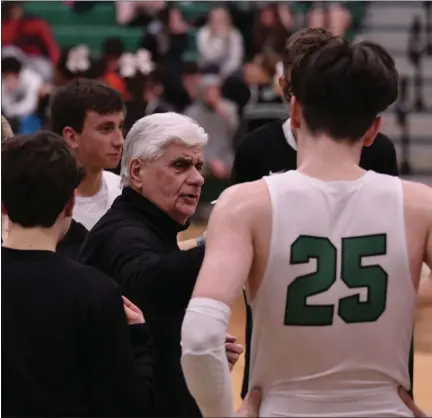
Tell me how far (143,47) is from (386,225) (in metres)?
11.1

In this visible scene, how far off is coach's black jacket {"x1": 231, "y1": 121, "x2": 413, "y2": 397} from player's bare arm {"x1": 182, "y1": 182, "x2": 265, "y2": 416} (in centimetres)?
179

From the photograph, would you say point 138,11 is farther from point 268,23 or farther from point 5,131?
point 5,131

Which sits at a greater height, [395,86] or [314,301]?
[395,86]

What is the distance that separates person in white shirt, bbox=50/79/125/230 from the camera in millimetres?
4465

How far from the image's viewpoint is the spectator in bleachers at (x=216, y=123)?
12.0m

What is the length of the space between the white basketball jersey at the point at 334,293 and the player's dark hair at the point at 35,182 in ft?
1.50

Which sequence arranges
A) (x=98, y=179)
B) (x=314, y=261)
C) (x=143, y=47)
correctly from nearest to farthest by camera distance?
(x=314, y=261)
(x=98, y=179)
(x=143, y=47)

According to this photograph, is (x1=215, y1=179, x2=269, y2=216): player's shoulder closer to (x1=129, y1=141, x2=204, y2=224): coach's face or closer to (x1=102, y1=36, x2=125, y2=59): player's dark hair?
(x1=129, y1=141, x2=204, y2=224): coach's face

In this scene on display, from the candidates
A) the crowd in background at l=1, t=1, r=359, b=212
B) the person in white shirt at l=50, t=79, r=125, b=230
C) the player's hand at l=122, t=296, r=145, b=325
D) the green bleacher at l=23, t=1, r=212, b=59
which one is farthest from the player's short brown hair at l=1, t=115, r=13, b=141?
the green bleacher at l=23, t=1, r=212, b=59

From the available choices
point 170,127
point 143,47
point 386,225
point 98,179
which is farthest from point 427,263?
point 143,47

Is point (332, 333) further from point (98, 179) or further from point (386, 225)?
point (98, 179)

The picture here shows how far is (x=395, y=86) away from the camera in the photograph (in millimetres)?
2533

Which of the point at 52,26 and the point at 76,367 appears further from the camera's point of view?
the point at 52,26

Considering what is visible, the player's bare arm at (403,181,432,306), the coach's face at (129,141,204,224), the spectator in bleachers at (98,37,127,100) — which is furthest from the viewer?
the spectator in bleachers at (98,37,127,100)
